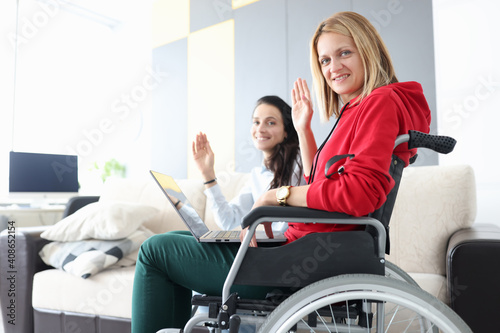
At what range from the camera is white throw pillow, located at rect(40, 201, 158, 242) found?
6.08 feet

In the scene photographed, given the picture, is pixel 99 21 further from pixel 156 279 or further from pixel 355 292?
pixel 355 292

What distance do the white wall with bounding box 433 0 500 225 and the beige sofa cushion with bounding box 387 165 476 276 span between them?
637 millimetres

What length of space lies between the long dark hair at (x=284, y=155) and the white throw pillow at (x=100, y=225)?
74 cm

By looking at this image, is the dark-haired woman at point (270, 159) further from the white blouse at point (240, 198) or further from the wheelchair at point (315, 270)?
the wheelchair at point (315, 270)

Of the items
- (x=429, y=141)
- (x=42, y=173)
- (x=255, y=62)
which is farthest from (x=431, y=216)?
(x=42, y=173)

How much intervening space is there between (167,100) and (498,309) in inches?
138

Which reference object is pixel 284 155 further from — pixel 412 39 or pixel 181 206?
pixel 412 39

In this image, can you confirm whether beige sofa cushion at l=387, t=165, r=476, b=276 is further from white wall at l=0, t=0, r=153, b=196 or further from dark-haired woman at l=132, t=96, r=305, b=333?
white wall at l=0, t=0, r=153, b=196

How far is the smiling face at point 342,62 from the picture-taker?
1020 mm

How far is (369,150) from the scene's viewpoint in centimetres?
82

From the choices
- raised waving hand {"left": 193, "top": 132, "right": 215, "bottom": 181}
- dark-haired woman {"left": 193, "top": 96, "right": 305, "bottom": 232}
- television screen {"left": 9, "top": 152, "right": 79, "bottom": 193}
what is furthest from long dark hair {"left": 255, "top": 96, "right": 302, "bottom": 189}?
television screen {"left": 9, "top": 152, "right": 79, "bottom": 193}

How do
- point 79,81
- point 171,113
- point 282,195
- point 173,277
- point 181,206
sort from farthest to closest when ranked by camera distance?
point 79,81 < point 171,113 < point 181,206 < point 173,277 < point 282,195

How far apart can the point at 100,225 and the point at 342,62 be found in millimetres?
1395

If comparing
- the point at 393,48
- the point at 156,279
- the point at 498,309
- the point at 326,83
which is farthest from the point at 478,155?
the point at 156,279
